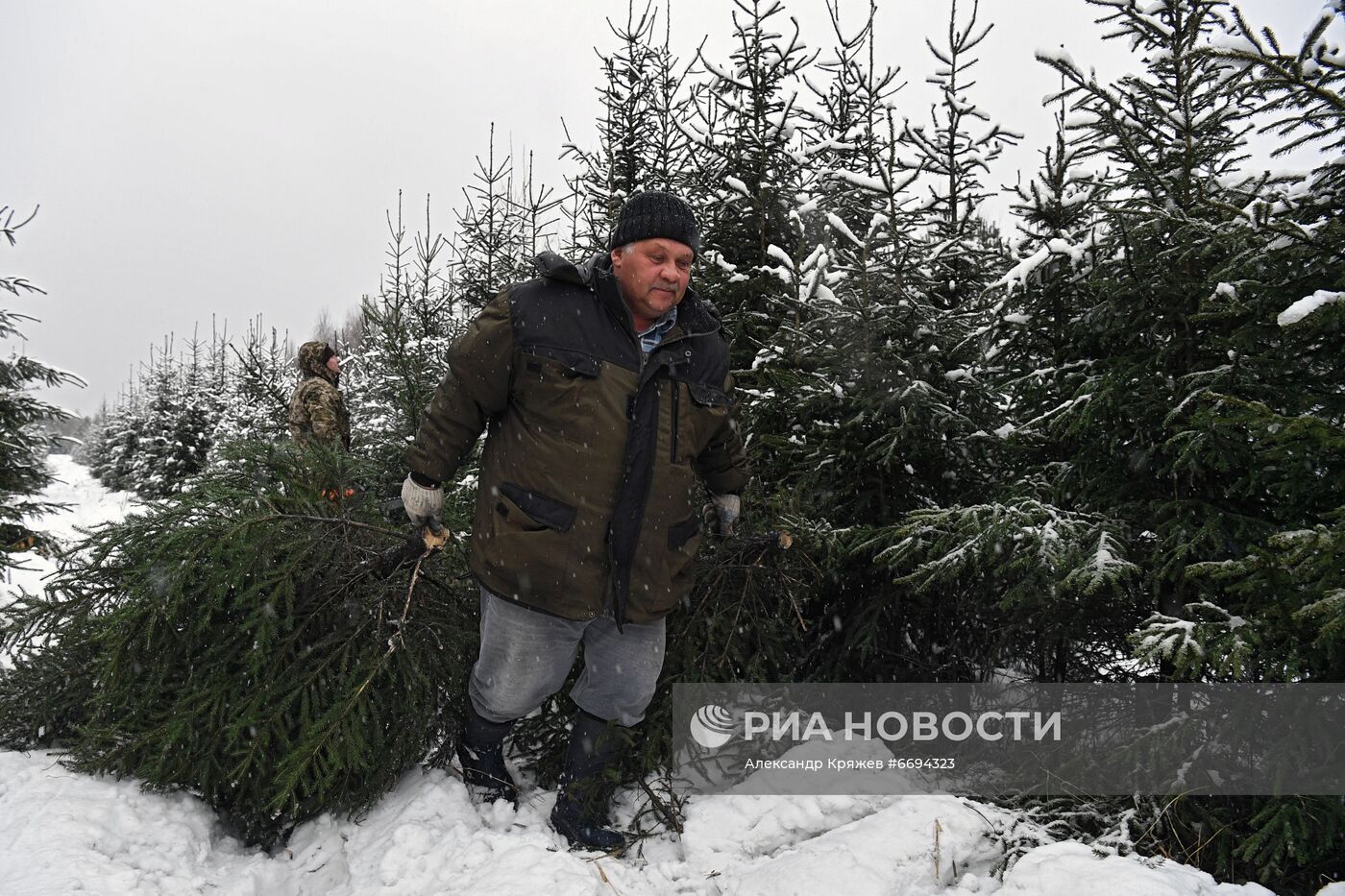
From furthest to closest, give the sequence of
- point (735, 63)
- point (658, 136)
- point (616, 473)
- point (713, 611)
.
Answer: point (658, 136)
point (735, 63)
point (713, 611)
point (616, 473)

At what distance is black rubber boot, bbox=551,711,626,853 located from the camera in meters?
2.89

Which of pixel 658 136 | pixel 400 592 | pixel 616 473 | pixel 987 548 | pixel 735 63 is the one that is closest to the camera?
pixel 616 473

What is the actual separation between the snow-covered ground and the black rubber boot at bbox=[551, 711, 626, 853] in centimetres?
8

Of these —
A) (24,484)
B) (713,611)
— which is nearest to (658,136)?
(713,611)

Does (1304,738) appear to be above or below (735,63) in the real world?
below

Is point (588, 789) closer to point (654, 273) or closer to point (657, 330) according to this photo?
point (657, 330)

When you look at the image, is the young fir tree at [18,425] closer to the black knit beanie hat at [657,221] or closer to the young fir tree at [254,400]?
the young fir tree at [254,400]

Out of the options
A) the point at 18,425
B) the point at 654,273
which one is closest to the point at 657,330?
the point at 654,273

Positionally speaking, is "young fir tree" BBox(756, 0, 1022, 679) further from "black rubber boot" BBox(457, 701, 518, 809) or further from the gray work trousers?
"black rubber boot" BBox(457, 701, 518, 809)

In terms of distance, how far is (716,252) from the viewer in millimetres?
5895

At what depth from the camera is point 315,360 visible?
6871 mm

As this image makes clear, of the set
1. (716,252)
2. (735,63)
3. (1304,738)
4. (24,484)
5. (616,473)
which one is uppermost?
(735,63)

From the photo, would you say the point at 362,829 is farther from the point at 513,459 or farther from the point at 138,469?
the point at 138,469

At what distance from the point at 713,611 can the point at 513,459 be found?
128cm
